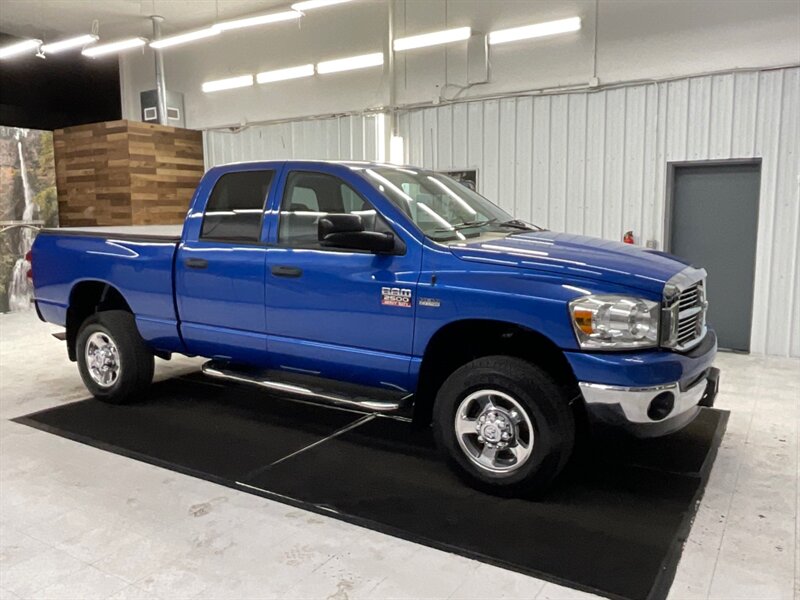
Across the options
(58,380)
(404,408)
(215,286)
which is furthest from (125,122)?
(404,408)

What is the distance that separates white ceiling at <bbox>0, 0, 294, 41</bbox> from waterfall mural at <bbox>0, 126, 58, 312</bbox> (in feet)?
6.67

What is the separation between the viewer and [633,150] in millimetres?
7816

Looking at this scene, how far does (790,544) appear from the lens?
317 cm

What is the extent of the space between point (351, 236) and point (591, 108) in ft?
17.7

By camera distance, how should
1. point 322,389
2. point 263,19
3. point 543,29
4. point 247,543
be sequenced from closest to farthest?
point 247,543
point 322,389
point 543,29
point 263,19

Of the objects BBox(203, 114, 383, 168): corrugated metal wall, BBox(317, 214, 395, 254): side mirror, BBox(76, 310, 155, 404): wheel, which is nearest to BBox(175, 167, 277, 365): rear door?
BBox(76, 310, 155, 404): wheel

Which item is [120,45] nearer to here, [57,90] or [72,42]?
[72,42]

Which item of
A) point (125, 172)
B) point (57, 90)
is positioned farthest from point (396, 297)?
point (57, 90)

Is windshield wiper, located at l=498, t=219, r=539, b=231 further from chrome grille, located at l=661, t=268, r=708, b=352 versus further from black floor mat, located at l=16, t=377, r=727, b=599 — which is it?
black floor mat, located at l=16, t=377, r=727, b=599

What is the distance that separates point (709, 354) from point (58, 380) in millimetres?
5822

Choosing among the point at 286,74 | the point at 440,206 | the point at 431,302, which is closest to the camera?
the point at 431,302

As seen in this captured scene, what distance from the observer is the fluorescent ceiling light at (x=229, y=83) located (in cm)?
1076

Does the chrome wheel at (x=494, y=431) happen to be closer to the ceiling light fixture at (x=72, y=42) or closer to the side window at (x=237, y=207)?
the side window at (x=237, y=207)

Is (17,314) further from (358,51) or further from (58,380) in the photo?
(358,51)
